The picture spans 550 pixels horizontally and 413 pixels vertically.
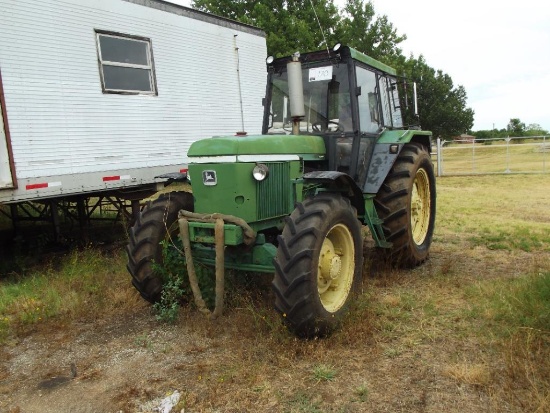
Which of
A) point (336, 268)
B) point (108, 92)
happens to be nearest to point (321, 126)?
point (336, 268)

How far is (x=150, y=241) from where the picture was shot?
4.10 meters

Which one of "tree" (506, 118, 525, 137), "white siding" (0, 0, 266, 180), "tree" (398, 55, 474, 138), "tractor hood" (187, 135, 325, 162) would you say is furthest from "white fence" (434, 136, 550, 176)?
"tree" (506, 118, 525, 137)

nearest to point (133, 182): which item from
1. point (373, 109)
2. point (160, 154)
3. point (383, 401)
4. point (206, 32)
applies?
point (160, 154)

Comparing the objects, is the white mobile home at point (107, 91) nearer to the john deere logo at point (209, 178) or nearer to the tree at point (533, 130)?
the john deere logo at point (209, 178)

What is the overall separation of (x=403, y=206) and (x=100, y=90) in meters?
4.48

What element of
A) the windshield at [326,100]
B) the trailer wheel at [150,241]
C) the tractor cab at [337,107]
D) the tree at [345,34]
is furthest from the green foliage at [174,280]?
the tree at [345,34]

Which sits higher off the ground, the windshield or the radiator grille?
the windshield

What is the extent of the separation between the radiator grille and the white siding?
11.2 ft

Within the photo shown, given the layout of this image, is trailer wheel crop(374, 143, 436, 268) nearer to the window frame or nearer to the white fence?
the window frame

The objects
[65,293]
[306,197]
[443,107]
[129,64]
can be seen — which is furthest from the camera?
[443,107]

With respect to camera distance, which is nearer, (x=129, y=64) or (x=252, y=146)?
(x=252, y=146)

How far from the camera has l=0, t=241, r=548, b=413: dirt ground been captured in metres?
2.82

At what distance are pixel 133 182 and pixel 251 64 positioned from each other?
363cm

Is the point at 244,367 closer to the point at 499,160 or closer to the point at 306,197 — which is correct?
the point at 306,197
